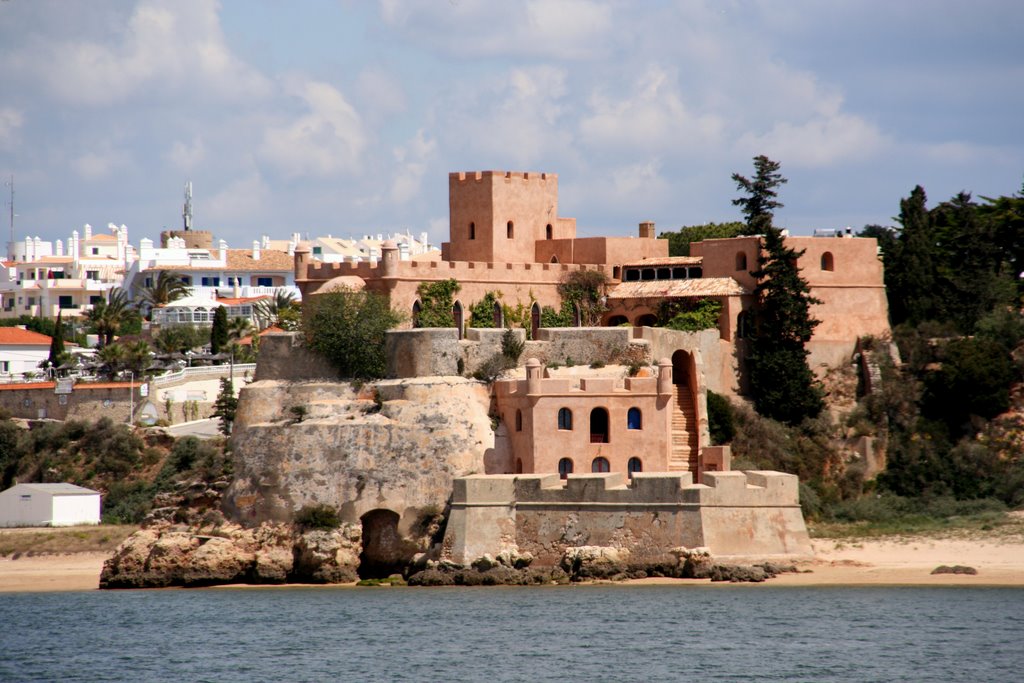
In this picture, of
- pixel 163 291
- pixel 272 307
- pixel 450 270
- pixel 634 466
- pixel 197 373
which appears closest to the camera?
pixel 634 466

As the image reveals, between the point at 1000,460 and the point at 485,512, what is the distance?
51.6ft

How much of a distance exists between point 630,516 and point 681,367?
830 centimetres

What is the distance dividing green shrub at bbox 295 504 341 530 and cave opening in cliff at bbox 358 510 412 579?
748 millimetres

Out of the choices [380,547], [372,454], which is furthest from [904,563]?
[372,454]

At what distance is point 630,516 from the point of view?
163 ft

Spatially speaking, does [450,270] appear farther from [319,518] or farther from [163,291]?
[163,291]

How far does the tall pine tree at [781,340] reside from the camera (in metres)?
57.2

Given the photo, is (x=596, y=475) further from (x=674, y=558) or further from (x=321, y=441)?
(x=321, y=441)

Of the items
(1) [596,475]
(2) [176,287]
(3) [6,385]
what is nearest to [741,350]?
(1) [596,475]

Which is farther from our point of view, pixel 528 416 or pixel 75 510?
pixel 75 510

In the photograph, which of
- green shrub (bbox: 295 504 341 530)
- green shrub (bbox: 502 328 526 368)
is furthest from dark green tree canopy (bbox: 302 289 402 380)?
green shrub (bbox: 295 504 341 530)

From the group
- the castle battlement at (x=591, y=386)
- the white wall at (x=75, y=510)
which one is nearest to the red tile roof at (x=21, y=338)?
the white wall at (x=75, y=510)

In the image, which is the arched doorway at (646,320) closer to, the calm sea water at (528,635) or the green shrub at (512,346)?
the green shrub at (512,346)

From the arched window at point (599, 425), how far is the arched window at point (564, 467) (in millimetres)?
924
